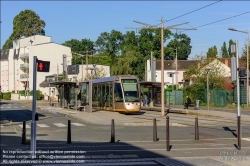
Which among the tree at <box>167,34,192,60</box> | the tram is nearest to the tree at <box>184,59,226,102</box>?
the tram

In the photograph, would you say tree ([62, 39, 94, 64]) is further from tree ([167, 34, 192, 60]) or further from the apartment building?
tree ([167, 34, 192, 60])

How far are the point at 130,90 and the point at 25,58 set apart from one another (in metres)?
70.4

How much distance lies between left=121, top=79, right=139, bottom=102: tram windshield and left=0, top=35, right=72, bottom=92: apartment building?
60.9 metres

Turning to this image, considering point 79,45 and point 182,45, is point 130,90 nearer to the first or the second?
point 182,45

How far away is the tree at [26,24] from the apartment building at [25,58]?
6.28 metres

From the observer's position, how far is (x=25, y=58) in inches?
4060

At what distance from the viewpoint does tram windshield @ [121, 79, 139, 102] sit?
37062 millimetres

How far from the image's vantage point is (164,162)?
38.2 feet

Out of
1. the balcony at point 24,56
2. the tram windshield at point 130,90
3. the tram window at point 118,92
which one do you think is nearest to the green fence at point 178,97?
the tram windshield at point 130,90

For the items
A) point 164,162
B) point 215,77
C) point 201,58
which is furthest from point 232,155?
point 201,58

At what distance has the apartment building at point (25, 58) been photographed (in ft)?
327

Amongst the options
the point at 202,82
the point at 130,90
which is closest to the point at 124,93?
the point at 130,90

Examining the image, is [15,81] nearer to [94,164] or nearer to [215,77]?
[215,77]

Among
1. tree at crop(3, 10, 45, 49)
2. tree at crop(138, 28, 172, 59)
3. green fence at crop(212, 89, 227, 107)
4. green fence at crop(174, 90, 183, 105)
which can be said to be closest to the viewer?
green fence at crop(212, 89, 227, 107)
